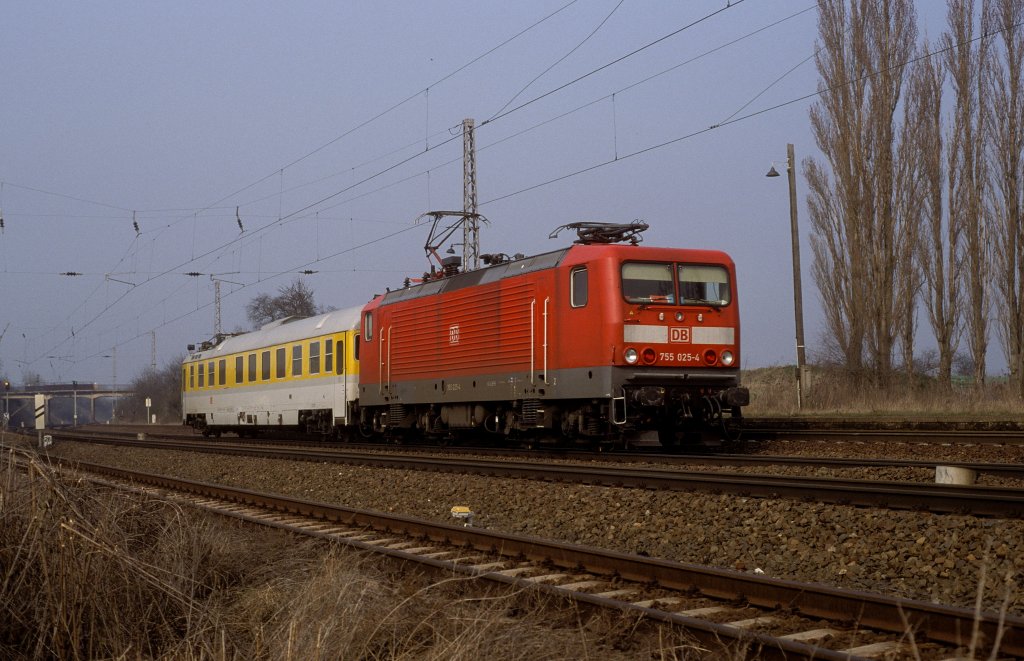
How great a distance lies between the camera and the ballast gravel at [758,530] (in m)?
6.40

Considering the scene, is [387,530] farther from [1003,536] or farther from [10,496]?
[1003,536]

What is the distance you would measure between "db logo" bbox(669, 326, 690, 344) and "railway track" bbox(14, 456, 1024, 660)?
6377mm

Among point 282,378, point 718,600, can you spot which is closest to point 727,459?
point 718,600

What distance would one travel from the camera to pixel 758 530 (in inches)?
317

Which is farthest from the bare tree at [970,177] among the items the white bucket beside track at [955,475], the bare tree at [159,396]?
the bare tree at [159,396]

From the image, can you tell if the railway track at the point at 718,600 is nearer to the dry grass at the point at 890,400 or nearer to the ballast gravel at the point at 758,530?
the ballast gravel at the point at 758,530

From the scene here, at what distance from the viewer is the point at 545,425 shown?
15094mm

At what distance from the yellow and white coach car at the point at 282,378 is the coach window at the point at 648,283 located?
974 centimetres

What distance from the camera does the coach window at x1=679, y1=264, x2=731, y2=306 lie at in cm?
1474

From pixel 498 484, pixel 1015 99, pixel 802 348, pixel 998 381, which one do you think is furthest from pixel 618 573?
pixel 1015 99

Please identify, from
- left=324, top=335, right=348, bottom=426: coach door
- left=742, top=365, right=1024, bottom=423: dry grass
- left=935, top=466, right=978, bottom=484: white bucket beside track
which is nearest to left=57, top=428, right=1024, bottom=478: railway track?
left=935, top=466, right=978, bottom=484: white bucket beside track

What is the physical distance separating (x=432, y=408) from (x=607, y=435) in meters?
5.45

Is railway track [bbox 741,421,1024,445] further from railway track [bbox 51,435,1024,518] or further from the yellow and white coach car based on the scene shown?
the yellow and white coach car

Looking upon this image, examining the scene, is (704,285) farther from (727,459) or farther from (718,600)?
(718,600)
